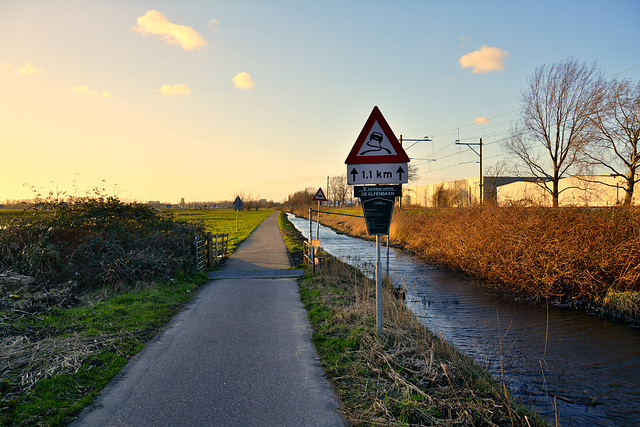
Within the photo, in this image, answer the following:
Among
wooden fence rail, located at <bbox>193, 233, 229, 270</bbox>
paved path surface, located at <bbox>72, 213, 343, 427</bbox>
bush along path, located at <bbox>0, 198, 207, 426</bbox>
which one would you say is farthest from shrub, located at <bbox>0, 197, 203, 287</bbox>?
paved path surface, located at <bbox>72, 213, 343, 427</bbox>

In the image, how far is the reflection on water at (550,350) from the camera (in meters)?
5.38

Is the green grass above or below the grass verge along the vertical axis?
above

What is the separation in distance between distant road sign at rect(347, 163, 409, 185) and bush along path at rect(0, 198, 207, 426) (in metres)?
3.89

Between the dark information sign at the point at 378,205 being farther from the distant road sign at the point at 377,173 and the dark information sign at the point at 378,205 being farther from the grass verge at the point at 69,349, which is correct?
the grass verge at the point at 69,349

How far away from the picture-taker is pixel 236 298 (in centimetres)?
960

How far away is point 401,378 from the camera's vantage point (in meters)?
4.51

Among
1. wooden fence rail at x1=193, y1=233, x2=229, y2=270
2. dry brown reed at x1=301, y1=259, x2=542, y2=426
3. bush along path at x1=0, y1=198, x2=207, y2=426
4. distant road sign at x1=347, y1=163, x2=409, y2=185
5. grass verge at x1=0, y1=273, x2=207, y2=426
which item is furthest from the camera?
wooden fence rail at x1=193, y1=233, x2=229, y2=270

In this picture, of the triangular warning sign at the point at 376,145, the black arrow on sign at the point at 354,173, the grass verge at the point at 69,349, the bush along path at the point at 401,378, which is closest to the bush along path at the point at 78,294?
the grass verge at the point at 69,349

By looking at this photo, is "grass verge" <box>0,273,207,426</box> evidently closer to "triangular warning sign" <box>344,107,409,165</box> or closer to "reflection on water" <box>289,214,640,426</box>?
"triangular warning sign" <box>344,107,409,165</box>

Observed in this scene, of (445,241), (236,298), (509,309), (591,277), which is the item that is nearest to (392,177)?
(236,298)

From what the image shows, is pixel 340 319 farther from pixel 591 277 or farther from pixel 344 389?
pixel 591 277

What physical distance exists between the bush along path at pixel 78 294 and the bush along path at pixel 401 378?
2.75 meters

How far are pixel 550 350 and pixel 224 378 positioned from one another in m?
6.04

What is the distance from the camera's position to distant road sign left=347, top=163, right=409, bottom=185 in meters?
5.51
